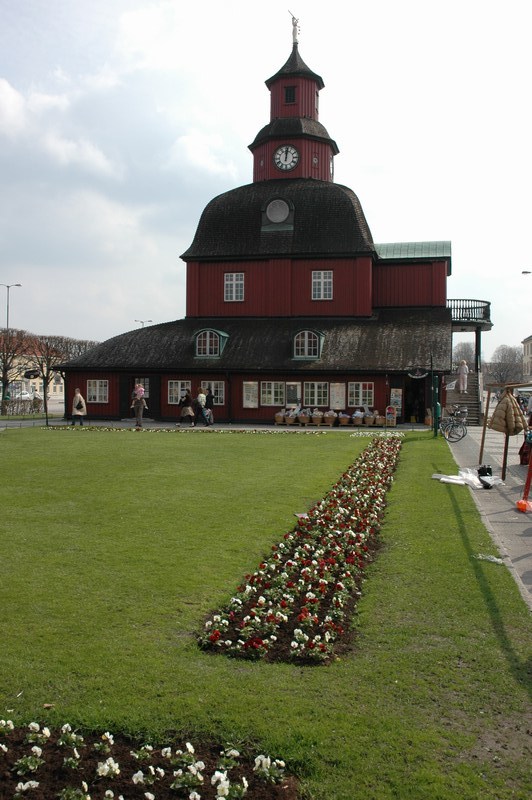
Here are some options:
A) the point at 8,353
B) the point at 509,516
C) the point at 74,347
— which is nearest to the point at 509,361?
the point at 74,347

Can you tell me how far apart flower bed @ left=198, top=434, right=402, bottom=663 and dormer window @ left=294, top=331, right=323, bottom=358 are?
83.8ft

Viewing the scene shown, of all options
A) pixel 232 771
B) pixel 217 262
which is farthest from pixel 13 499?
pixel 217 262

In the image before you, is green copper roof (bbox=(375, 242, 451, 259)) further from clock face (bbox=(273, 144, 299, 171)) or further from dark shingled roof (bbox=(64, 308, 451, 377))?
clock face (bbox=(273, 144, 299, 171))

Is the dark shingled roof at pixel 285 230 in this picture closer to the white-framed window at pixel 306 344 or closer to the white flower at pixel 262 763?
the white-framed window at pixel 306 344

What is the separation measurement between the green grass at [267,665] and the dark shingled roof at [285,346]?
24058 millimetres

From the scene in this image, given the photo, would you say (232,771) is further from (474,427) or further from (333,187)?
(333,187)

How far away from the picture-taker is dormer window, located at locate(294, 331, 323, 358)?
37.8 m

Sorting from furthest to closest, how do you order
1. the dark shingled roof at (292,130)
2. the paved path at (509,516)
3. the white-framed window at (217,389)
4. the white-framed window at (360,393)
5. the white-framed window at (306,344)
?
the dark shingled roof at (292,130), the white-framed window at (217,389), the white-framed window at (306,344), the white-framed window at (360,393), the paved path at (509,516)

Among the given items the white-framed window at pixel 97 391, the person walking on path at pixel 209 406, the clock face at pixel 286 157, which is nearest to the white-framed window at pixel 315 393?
the person walking on path at pixel 209 406

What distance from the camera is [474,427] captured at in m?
35.4

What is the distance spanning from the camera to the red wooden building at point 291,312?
37.3 meters

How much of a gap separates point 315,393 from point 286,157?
16583mm

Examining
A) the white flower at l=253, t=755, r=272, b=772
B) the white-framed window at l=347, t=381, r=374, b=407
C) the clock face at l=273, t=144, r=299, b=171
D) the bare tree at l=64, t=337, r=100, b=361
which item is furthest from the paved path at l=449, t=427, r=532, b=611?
the bare tree at l=64, t=337, r=100, b=361

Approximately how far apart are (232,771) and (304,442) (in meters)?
21.4
